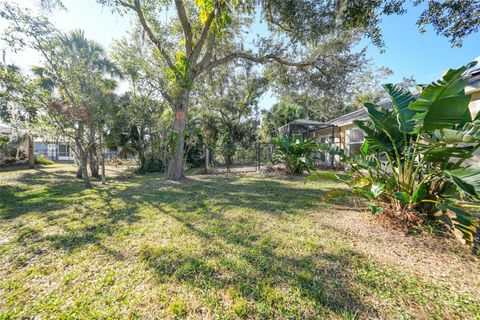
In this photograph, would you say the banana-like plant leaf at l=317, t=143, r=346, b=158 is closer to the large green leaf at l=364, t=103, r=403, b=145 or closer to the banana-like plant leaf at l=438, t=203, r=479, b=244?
the large green leaf at l=364, t=103, r=403, b=145

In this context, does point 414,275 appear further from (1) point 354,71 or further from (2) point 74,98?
(2) point 74,98

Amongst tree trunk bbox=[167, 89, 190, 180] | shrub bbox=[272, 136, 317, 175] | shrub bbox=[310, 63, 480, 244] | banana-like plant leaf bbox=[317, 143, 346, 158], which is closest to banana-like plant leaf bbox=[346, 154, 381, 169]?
shrub bbox=[310, 63, 480, 244]

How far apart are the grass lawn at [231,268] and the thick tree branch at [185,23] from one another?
7397 millimetres

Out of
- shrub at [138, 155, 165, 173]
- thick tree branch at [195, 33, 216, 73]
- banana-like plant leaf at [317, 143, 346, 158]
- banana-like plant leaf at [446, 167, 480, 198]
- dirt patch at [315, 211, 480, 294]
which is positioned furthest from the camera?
shrub at [138, 155, 165, 173]

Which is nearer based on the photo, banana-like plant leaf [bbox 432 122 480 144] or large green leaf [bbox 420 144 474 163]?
banana-like plant leaf [bbox 432 122 480 144]

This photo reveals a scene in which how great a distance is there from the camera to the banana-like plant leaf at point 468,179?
2.05m

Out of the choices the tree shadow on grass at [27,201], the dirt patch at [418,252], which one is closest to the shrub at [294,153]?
the dirt patch at [418,252]

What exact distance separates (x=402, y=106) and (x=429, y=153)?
933mm

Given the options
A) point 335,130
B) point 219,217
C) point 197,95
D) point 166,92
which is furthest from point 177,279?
point 197,95

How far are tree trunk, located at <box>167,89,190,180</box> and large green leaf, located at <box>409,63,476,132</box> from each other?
795cm

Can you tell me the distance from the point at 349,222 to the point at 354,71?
8605 mm

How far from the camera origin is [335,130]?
1298 centimetres

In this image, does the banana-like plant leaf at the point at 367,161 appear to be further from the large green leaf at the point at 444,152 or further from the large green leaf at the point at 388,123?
the large green leaf at the point at 444,152

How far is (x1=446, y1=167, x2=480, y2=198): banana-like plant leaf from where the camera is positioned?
6.73 ft
